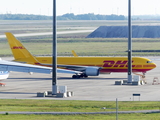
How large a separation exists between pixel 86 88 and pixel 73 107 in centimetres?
1745

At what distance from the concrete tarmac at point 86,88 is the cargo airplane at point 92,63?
4.10 feet

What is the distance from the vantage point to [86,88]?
5741cm

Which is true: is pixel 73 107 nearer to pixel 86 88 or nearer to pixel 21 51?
pixel 86 88

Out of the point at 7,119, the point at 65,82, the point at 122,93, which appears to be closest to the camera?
the point at 7,119

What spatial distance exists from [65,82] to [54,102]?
21.5m

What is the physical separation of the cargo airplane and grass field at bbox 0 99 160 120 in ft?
87.5

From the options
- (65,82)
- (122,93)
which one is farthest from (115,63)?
(122,93)

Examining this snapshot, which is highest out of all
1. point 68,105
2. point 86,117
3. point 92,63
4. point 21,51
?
point 21,51

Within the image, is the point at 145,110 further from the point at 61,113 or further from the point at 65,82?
the point at 65,82

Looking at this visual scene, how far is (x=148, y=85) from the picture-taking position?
60.6 meters

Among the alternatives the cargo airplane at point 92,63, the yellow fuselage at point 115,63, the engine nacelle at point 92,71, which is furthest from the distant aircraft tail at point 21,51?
the engine nacelle at point 92,71

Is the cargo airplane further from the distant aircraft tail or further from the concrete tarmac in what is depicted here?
the concrete tarmac

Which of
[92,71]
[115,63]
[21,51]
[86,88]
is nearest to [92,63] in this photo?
[92,71]

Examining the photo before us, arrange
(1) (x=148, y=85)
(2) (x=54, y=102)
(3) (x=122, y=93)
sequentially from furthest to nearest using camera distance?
(1) (x=148, y=85), (3) (x=122, y=93), (2) (x=54, y=102)
